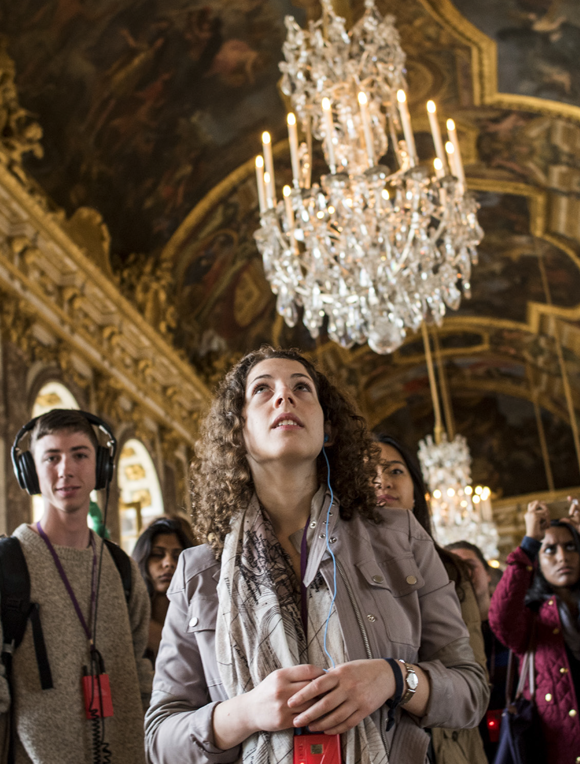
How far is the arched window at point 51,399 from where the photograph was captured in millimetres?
9586

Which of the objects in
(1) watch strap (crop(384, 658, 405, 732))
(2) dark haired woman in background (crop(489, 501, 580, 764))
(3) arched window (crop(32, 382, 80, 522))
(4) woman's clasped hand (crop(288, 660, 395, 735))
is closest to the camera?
(4) woman's clasped hand (crop(288, 660, 395, 735))

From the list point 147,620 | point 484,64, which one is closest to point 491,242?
point 484,64

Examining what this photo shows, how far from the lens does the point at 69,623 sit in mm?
3012

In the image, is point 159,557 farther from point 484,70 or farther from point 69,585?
point 484,70

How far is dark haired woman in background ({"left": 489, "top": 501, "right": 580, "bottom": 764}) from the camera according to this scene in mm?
3887

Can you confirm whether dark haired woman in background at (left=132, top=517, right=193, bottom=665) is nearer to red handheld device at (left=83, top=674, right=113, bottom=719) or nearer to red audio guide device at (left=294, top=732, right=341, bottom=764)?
red handheld device at (left=83, top=674, right=113, bottom=719)

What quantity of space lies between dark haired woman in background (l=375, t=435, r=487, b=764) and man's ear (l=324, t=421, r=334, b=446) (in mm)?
187

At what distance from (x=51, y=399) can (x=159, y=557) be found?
5769mm

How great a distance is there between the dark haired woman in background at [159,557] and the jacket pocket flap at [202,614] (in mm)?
2196

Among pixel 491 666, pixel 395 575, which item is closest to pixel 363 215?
pixel 491 666

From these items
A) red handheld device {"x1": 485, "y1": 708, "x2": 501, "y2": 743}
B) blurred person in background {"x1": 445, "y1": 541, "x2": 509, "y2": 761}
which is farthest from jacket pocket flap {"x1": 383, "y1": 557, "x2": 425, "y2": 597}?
red handheld device {"x1": 485, "y1": 708, "x2": 501, "y2": 743}

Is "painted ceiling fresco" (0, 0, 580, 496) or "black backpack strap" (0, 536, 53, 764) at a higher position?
"painted ceiling fresco" (0, 0, 580, 496)

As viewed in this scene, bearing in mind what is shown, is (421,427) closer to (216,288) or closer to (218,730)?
(216,288)

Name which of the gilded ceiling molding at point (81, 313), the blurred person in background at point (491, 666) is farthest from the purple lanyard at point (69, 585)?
Result: the gilded ceiling molding at point (81, 313)
